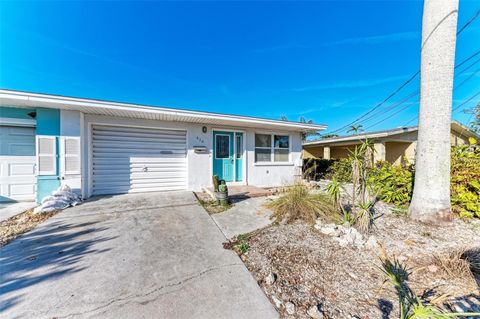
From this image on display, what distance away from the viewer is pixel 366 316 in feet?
5.18

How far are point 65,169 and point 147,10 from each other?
20.1 ft

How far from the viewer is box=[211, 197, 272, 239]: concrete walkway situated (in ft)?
10.9

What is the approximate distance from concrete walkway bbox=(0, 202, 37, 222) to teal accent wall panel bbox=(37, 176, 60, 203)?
0.28 m

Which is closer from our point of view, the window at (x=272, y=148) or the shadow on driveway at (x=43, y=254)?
the shadow on driveway at (x=43, y=254)

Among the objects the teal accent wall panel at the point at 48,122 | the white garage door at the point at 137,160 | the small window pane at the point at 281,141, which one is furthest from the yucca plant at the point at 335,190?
the teal accent wall panel at the point at 48,122

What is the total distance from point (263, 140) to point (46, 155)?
6.71 metres

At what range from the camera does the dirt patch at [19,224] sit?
2.91m

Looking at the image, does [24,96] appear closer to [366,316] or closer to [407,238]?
[366,316]

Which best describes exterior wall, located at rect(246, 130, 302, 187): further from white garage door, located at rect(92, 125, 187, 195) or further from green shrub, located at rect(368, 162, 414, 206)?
green shrub, located at rect(368, 162, 414, 206)

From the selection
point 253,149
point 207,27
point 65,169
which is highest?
point 207,27

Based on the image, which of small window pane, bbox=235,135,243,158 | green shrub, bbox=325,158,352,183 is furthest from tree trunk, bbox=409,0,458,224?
small window pane, bbox=235,135,243,158

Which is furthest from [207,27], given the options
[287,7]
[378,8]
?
[378,8]

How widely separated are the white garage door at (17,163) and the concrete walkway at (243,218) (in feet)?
17.5

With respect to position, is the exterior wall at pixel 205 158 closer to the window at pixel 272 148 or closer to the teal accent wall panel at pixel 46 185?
the window at pixel 272 148
